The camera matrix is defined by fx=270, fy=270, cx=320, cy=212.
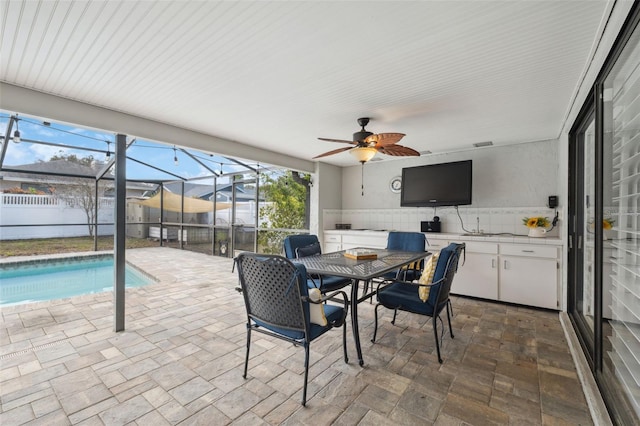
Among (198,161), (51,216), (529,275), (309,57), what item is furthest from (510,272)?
(51,216)

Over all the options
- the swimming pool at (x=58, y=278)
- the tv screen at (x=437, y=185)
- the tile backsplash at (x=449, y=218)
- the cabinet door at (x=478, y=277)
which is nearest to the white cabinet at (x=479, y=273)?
the cabinet door at (x=478, y=277)

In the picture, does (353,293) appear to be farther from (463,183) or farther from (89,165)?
(89,165)

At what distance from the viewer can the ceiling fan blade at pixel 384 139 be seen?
2.65 metres

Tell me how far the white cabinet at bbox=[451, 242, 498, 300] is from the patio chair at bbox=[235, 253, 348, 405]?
9.40 feet

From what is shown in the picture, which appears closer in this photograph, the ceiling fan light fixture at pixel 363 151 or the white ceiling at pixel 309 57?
the white ceiling at pixel 309 57

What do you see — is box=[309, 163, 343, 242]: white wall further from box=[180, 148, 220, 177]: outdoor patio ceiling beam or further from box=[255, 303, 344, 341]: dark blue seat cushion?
box=[255, 303, 344, 341]: dark blue seat cushion

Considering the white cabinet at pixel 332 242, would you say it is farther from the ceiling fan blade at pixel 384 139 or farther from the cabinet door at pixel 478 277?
the ceiling fan blade at pixel 384 139

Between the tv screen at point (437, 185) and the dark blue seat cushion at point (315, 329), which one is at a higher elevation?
the tv screen at point (437, 185)

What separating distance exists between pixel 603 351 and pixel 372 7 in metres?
2.64

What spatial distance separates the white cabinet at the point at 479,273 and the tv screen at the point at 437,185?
2.45ft

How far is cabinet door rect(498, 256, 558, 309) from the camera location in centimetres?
343

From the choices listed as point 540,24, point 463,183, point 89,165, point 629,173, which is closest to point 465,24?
point 540,24

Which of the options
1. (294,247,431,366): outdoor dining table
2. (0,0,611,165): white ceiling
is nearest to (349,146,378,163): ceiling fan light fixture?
(0,0,611,165): white ceiling

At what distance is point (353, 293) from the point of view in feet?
7.63
